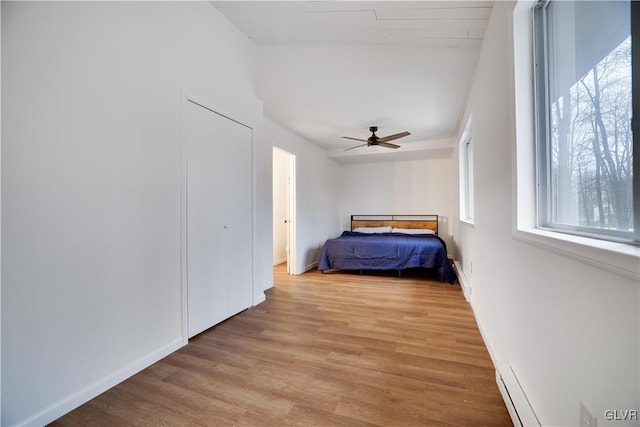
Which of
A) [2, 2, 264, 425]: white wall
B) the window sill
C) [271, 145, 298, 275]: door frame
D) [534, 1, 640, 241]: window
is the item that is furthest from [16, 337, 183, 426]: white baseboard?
[271, 145, 298, 275]: door frame

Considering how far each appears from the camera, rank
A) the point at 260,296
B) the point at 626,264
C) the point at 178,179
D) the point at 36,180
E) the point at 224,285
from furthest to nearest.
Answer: the point at 260,296, the point at 224,285, the point at 178,179, the point at 36,180, the point at 626,264

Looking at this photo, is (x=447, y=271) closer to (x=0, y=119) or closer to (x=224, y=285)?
(x=224, y=285)

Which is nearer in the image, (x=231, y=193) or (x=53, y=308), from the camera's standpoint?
(x=53, y=308)

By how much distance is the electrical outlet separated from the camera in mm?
736

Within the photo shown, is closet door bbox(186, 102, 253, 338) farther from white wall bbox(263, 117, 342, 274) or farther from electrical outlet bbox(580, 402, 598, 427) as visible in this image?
electrical outlet bbox(580, 402, 598, 427)

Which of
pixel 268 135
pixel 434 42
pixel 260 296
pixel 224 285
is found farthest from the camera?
pixel 268 135

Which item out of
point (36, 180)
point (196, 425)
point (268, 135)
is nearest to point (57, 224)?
point (36, 180)

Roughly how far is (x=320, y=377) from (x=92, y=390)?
4.24 ft

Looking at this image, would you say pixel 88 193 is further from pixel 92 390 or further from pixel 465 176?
pixel 465 176

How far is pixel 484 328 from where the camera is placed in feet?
6.86

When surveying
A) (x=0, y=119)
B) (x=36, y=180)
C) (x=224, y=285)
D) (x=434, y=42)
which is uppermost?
(x=434, y=42)

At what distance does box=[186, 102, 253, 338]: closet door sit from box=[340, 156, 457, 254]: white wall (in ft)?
12.6

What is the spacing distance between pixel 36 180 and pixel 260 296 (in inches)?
86.5

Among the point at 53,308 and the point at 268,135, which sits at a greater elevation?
the point at 268,135
